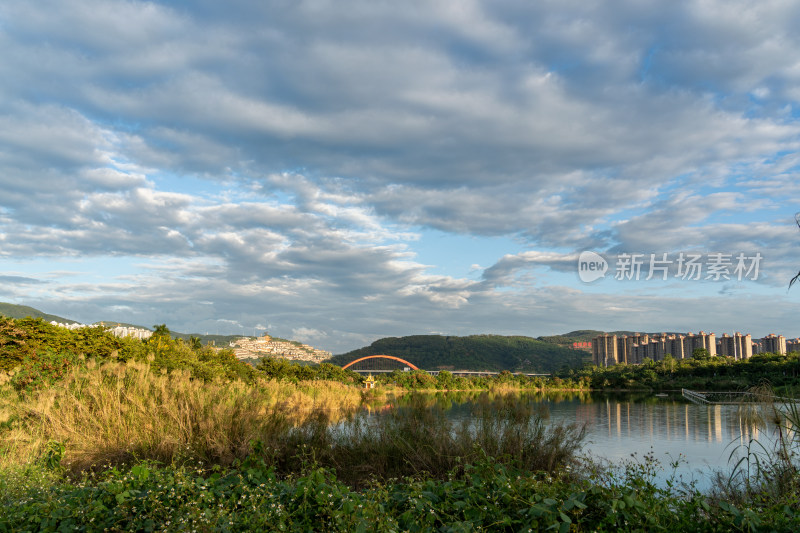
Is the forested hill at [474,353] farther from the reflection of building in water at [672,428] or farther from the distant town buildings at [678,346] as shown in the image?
the reflection of building in water at [672,428]

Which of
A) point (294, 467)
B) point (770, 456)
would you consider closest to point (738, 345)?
point (770, 456)

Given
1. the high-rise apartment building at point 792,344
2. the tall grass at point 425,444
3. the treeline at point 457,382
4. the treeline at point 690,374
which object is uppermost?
the high-rise apartment building at point 792,344

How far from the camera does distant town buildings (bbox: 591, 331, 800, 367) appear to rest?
8050 cm

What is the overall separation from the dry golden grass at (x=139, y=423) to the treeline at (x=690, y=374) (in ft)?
149

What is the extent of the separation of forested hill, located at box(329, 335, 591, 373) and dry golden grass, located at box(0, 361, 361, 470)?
8110 cm

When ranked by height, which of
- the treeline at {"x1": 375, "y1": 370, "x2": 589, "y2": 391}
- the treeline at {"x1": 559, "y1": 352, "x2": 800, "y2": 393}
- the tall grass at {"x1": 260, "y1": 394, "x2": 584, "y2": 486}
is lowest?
the treeline at {"x1": 375, "y1": 370, "x2": 589, "y2": 391}

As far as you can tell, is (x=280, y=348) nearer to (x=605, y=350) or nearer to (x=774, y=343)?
(x=605, y=350)

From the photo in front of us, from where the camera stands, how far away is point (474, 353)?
9412cm

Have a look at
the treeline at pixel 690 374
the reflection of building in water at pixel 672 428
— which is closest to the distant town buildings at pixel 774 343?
the treeline at pixel 690 374

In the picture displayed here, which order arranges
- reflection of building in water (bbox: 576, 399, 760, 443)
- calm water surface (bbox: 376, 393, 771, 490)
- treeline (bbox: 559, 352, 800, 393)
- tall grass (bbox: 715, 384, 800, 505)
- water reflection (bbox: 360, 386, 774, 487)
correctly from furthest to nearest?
treeline (bbox: 559, 352, 800, 393) → reflection of building in water (bbox: 576, 399, 760, 443) → calm water surface (bbox: 376, 393, 771, 490) → water reflection (bbox: 360, 386, 774, 487) → tall grass (bbox: 715, 384, 800, 505)

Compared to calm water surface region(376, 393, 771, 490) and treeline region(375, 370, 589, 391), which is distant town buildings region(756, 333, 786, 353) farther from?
calm water surface region(376, 393, 771, 490)

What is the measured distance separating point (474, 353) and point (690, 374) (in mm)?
44342

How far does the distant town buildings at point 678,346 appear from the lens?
80500mm

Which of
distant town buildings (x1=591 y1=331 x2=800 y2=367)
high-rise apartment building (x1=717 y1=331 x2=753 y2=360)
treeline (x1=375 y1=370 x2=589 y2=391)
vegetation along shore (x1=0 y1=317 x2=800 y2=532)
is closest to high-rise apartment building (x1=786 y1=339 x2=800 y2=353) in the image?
distant town buildings (x1=591 y1=331 x2=800 y2=367)
